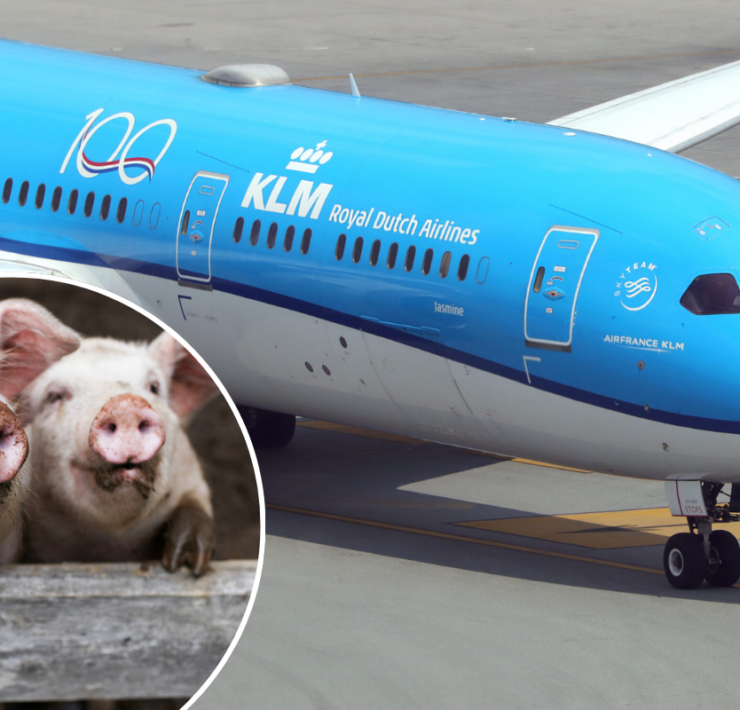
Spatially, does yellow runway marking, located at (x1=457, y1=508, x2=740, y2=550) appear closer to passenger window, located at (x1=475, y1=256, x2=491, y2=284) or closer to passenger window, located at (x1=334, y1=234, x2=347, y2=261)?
passenger window, located at (x1=475, y1=256, x2=491, y2=284)

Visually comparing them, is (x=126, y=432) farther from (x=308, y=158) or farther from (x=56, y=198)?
(x=56, y=198)

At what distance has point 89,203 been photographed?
1623cm

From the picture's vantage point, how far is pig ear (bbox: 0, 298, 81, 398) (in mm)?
3230

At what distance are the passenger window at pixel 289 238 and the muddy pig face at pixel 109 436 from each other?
11.6 metres

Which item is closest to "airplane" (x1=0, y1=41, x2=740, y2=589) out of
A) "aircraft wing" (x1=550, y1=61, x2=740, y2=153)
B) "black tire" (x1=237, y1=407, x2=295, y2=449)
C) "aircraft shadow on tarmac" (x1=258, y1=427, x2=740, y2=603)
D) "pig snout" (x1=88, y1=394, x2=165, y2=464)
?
"aircraft shadow on tarmac" (x1=258, y1=427, x2=740, y2=603)

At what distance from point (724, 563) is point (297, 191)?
20.9 ft

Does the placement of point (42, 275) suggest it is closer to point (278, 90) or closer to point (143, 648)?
point (143, 648)

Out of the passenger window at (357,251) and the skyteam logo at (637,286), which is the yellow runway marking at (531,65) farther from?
the skyteam logo at (637,286)

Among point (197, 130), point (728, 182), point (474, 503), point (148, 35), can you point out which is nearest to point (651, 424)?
point (728, 182)

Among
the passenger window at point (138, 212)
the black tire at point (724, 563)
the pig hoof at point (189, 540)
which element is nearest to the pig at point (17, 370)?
the pig hoof at point (189, 540)

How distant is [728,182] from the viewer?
14055mm

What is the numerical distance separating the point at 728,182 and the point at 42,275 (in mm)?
11860

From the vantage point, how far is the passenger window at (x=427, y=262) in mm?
13945

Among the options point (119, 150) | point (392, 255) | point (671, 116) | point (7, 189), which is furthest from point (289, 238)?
point (671, 116)
